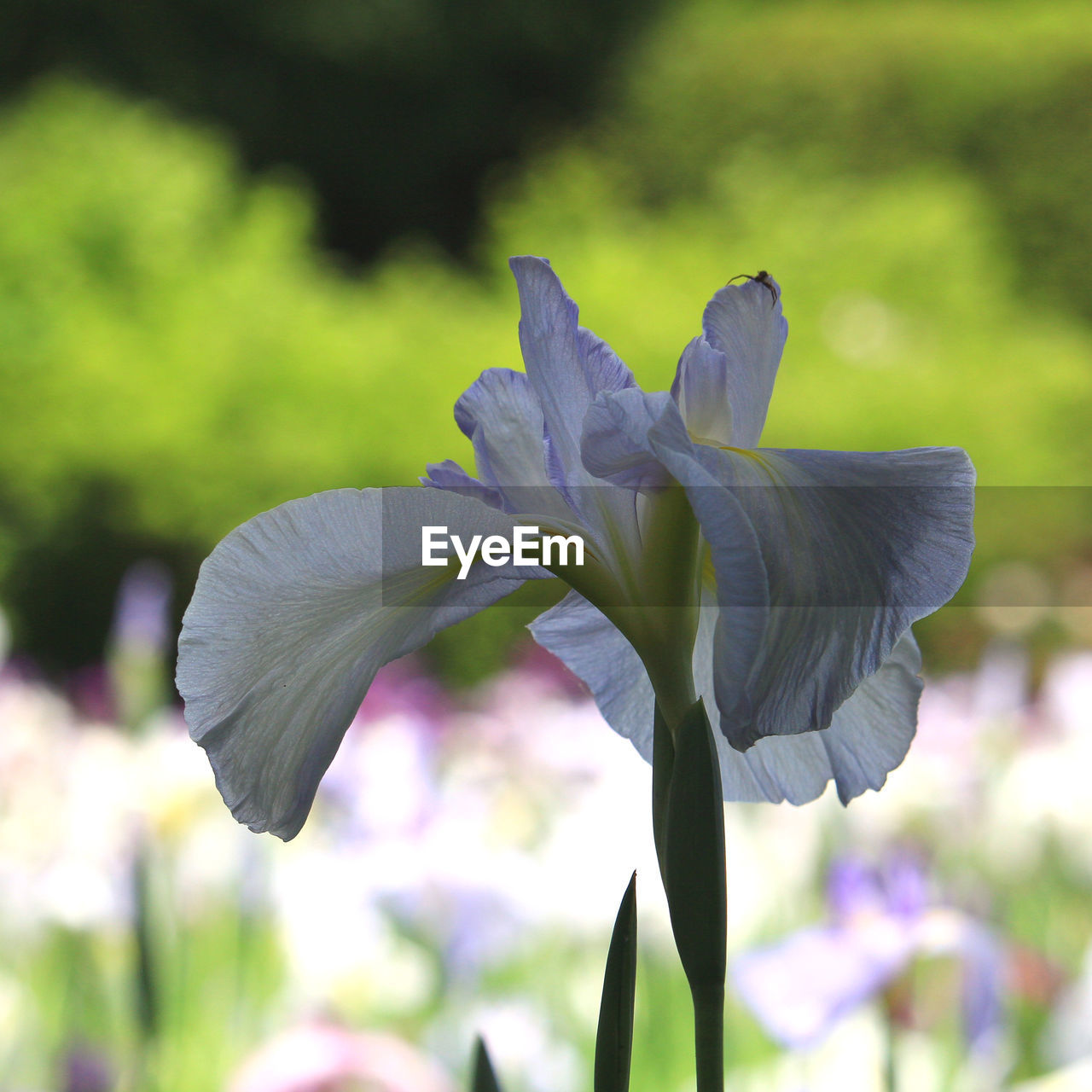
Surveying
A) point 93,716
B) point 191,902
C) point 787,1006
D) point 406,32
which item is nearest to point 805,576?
point 787,1006

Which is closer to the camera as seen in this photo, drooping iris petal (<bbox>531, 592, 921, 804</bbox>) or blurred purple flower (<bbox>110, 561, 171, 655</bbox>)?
drooping iris petal (<bbox>531, 592, 921, 804</bbox>)

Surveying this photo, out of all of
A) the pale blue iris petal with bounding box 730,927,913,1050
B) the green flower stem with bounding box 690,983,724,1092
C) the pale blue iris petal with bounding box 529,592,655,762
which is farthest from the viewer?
the pale blue iris petal with bounding box 730,927,913,1050

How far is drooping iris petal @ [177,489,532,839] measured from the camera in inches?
10.5

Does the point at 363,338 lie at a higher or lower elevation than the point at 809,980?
higher

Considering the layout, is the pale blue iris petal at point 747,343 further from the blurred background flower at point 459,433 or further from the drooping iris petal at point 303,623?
the blurred background flower at point 459,433

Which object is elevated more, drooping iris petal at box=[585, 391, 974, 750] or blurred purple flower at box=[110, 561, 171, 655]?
blurred purple flower at box=[110, 561, 171, 655]

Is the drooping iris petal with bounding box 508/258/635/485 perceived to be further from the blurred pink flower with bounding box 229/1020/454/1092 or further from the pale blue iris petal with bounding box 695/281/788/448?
the blurred pink flower with bounding box 229/1020/454/1092

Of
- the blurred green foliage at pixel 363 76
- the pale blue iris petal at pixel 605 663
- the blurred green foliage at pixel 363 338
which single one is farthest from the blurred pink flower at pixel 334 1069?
the blurred green foliage at pixel 363 76

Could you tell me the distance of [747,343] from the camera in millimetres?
288

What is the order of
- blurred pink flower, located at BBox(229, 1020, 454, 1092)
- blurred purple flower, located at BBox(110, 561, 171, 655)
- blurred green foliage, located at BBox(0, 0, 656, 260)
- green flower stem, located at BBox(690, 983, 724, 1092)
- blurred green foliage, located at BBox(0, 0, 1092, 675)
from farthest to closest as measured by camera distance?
blurred green foliage, located at BBox(0, 0, 656, 260) → blurred green foliage, located at BBox(0, 0, 1092, 675) → blurred purple flower, located at BBox(110, 561, 171, 655) → blurred pink flower, located at BBox(229, 1020, 454, 1092) → green flower stem, located at BBox(690, 983, 724, 1092)

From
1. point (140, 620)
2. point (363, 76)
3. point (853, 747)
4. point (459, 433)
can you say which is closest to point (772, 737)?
point (853, 747)

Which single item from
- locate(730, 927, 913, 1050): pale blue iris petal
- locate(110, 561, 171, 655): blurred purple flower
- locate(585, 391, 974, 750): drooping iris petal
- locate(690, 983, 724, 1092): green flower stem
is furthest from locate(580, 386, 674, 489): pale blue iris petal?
locate(110, 561, 171, 655): blurred purple flower

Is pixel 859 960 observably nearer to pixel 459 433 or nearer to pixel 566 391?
pixel 566 391

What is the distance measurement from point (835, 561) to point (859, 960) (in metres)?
0.30
